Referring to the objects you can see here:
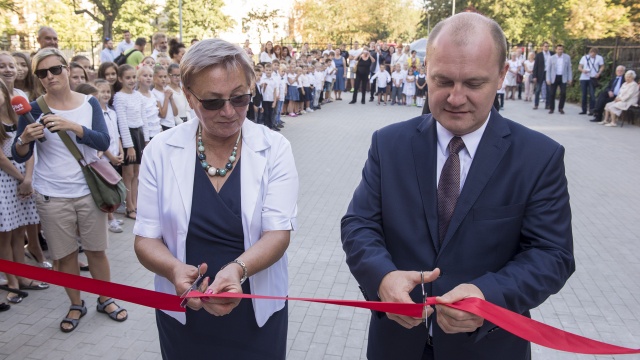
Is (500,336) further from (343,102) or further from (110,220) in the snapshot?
(343,102)

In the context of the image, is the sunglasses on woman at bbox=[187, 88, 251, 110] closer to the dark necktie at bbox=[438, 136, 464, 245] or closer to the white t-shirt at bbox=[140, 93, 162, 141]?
the dark necktie at bbox=[438, 136, 464, 245]

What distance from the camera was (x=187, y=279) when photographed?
215cm

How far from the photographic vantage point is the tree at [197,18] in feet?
143

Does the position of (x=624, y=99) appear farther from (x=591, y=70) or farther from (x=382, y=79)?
(x=382, y=79)

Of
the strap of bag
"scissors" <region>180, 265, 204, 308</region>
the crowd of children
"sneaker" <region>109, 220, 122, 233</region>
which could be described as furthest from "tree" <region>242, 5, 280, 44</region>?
"scissors" <region>180, 265, 204, 308</region>

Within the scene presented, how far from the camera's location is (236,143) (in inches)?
96.8

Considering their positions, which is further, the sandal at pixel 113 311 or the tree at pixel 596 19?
the tree at pixel 596 19

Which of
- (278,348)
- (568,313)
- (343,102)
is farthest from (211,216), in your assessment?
(343,102)

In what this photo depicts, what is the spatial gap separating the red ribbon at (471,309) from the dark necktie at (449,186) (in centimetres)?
33

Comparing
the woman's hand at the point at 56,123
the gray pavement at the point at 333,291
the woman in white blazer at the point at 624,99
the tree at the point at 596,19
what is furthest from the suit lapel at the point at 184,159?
the tree at the point at 596,19

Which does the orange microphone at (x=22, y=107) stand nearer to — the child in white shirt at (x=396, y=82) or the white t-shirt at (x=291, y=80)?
the white t-shirt at (x=291, y=80)

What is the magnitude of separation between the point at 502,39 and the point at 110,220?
633 cm

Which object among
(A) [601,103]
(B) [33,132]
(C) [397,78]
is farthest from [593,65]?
(B) [33,132]

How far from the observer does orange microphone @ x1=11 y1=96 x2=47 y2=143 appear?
397cm
